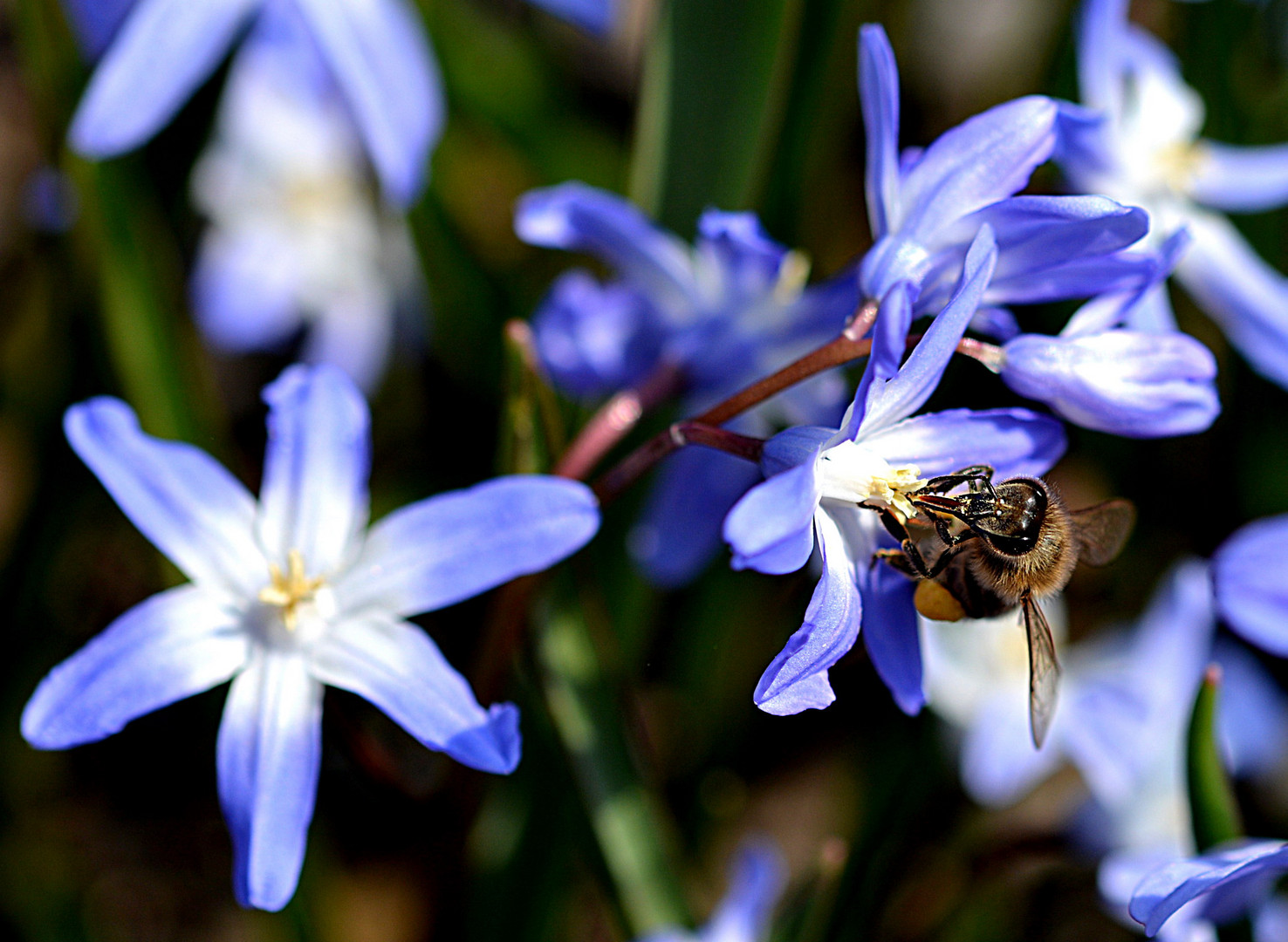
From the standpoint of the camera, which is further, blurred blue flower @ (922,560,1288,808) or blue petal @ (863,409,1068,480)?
blurred blue flower @ (922,560,1288,808)

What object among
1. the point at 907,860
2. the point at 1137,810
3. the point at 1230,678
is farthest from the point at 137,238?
the point at 1230,678

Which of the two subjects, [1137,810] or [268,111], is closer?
[1137,810]

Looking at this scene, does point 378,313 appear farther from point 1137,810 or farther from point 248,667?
point 1137,810

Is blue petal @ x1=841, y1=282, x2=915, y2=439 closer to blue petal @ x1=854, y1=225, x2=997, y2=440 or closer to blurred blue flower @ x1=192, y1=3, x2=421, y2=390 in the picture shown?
blue petal @ x1=854, y1=225, x2=997, y2=440

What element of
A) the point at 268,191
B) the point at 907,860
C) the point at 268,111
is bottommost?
the point at 907,860

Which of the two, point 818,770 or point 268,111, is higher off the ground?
point 268,111

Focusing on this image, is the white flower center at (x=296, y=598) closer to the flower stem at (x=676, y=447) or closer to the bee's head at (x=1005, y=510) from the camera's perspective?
the flower stem at (x=676, y=447)

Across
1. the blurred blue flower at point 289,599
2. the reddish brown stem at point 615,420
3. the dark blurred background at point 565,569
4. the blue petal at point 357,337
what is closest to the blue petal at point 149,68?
the dark blurred background at point 565,569

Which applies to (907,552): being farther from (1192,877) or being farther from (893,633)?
(1192,877)

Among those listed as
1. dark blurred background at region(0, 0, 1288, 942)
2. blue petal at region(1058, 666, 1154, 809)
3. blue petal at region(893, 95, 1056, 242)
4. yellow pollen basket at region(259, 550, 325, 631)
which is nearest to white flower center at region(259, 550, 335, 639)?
yellow pollen basket at region(259, 550, 325, 631)
